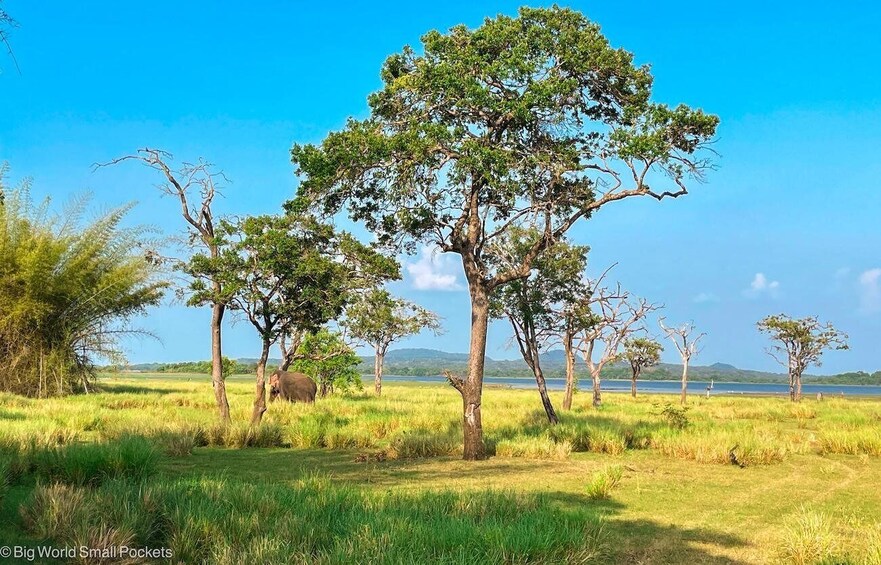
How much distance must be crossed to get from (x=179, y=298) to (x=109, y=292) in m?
10.7

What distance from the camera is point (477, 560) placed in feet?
21.2

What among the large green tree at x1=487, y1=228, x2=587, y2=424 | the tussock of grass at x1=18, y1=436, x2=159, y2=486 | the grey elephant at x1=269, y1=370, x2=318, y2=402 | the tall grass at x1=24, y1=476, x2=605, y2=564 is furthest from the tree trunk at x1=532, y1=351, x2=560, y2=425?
the grey elephant at x1=269, y1=370, x2=318, y2=402

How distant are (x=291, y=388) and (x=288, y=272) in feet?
51.2

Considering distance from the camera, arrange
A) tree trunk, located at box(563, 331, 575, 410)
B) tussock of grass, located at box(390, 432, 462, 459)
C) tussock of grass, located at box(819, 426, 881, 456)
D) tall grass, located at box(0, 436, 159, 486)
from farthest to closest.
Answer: tree trunk, located at box(563, 331, 575, 410), tussock of grass, located at box(819, 426, 881, 456), tussock of grass, located at box(390, 432, 462, 459), tall grass, located at box(0, 436, 159, 486)

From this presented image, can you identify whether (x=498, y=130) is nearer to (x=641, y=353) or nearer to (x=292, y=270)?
(x=292, y=270)

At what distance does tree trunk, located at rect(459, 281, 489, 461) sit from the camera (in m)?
15.9

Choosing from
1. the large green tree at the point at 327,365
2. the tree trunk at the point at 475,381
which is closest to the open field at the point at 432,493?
the tree trunk at the point at 475,381

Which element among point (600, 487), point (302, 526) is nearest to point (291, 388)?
point (600, 487)

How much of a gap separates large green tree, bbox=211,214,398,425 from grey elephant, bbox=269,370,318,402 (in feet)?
42.5

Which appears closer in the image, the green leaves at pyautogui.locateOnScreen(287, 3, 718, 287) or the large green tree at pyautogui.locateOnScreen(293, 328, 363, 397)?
the green leaves at pyautogui.locateOnScreen(287, 3, 718, 287)

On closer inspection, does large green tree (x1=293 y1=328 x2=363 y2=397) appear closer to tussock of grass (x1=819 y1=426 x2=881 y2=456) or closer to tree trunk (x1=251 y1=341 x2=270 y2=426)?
tree trunk (x1=251 y1=341 x2=270 y2=426)

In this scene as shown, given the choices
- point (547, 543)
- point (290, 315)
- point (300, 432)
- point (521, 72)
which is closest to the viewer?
point (547, 543)

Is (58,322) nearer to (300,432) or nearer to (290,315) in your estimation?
(290,315)

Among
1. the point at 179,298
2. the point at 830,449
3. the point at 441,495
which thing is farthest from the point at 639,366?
the point at 441,495
